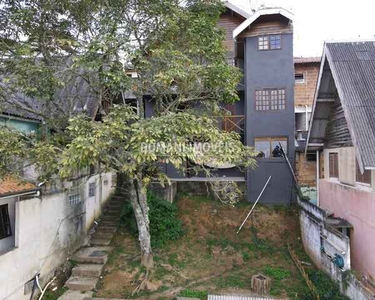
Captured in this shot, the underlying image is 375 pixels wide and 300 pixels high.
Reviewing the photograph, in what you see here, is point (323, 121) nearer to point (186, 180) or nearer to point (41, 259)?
point (186, 180)

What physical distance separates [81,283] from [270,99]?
34.6 feet

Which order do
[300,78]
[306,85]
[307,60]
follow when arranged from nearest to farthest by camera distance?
[307,60], [306,85], [300,78]

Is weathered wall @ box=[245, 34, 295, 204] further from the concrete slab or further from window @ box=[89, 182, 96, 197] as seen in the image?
the concrete slab

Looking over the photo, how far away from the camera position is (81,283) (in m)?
8.63

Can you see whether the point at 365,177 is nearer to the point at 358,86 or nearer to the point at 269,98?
the point at 358,86

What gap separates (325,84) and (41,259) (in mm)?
10228

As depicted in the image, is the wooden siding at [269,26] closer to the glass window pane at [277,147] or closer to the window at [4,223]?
the glass window pane at [277,147]

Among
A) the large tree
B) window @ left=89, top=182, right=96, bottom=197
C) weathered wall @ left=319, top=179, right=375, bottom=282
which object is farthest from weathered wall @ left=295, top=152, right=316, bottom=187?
window @ left=89, top=182, right=96, bottom=197

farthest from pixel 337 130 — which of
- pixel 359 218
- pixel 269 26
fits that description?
pixel 269 26

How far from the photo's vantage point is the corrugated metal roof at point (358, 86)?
616 cm

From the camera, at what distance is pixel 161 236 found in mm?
11164

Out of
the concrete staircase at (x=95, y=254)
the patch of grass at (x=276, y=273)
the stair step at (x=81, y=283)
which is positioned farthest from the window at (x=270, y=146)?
the stair step at (x=81, y=283)

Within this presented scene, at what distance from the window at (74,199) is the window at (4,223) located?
2758mm

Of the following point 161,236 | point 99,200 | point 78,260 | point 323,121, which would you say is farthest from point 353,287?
point 99,200
